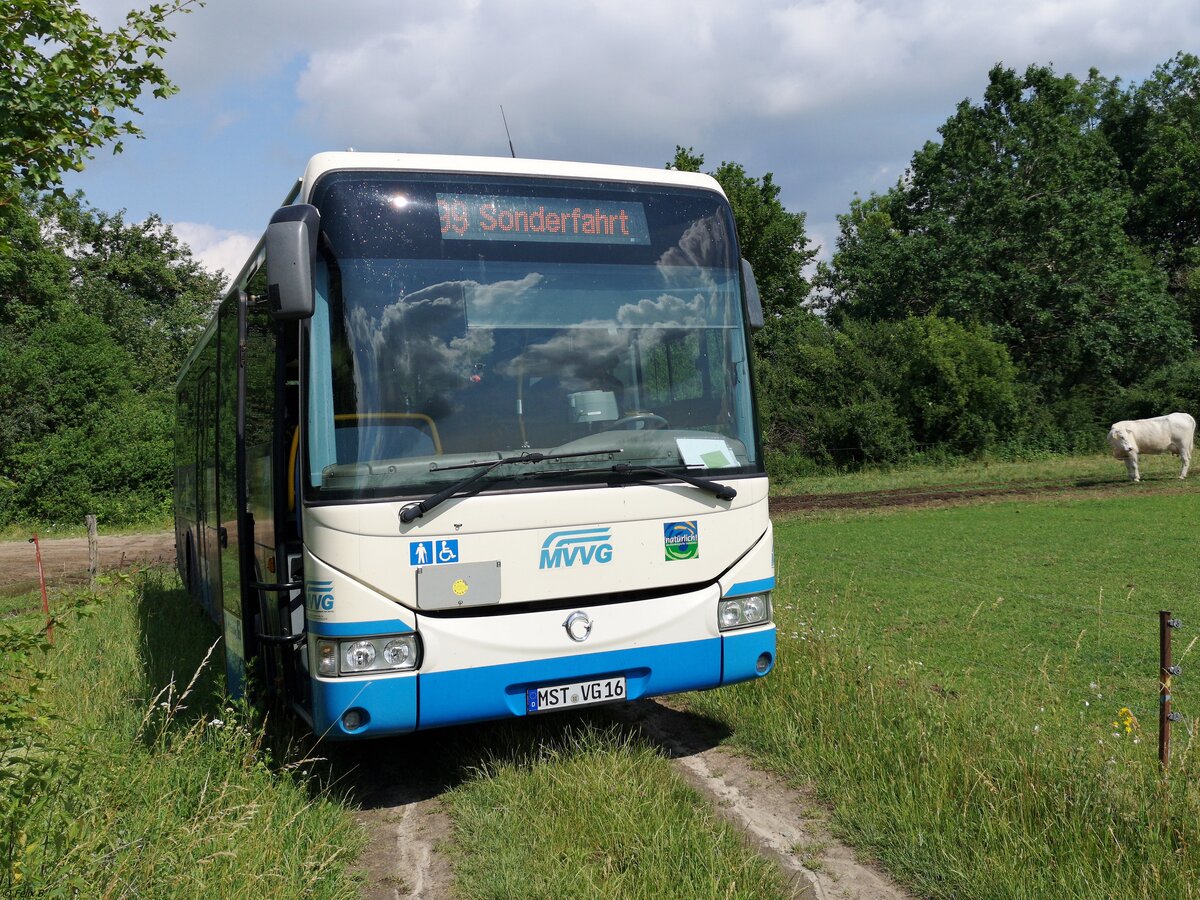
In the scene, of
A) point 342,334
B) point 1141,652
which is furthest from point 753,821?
point 1141,652

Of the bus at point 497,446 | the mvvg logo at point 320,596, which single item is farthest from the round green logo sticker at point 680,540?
the mvvg logo at point 320,596

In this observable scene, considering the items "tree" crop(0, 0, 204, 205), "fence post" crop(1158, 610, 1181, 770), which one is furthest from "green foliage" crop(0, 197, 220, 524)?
"fence post" crop(1158, 610, 1181, 770)

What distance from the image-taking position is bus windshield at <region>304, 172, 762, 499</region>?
5418 millimetres

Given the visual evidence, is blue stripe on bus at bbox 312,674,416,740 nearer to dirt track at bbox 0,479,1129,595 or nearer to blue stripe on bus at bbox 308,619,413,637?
blue stripe on bus at bbox 308,619,413,637

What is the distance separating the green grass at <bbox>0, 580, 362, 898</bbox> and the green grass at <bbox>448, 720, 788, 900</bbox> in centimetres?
62

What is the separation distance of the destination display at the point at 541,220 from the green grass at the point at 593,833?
2781 mm

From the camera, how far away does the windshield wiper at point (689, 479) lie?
5.78 meters

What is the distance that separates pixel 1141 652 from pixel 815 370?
29035mm

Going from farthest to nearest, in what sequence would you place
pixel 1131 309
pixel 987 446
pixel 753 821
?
pixel 1131 309 < pixel 987 446 < pixel 753 821

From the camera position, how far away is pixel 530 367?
5.73m

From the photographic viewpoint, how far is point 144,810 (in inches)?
191

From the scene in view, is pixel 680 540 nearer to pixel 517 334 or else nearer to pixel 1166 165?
pixel 517 334

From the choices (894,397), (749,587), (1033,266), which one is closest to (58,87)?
(749,587)

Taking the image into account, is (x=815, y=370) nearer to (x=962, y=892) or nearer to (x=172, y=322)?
(x=172, y=322)
